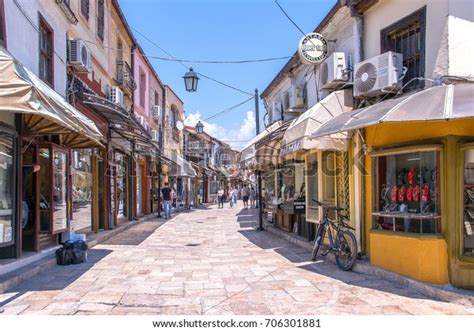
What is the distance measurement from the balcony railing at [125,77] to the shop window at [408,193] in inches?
461

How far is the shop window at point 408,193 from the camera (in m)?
7.16

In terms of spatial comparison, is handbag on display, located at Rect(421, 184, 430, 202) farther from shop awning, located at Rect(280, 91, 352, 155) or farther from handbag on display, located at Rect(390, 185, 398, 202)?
shop awning, located at Rect(280, 91, 352, 155)

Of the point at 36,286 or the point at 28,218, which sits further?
the point at 28,218

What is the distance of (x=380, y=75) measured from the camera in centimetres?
795

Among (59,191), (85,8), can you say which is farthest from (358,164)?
(85,8)

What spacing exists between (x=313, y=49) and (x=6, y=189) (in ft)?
22.7

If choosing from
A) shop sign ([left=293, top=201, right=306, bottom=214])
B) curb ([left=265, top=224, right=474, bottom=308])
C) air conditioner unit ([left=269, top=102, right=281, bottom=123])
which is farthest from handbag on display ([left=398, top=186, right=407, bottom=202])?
air conditioner unit ([left=269, top=102, right=281, bottom=123])

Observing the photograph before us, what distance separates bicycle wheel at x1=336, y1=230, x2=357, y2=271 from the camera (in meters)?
8.43

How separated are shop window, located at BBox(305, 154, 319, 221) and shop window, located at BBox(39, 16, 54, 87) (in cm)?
649

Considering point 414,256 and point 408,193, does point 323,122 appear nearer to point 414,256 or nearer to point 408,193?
point 408,193

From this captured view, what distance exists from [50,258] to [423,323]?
7.02 m

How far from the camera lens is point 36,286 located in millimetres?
7277

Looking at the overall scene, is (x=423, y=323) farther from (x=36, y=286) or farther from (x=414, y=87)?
(x=36, y=286)

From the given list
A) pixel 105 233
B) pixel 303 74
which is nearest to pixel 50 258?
pixel 105 233
